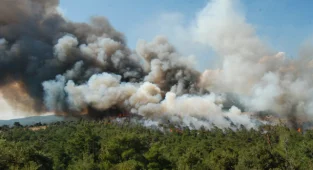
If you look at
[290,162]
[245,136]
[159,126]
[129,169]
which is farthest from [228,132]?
[129,169]

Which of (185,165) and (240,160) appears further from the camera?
(185,165)

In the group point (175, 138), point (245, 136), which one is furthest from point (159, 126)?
point (245, 136)

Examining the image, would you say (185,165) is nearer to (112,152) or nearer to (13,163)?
(112,152)

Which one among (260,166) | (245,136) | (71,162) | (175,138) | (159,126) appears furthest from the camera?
(159,126)

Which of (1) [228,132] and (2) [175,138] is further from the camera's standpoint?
(1) [228,132]

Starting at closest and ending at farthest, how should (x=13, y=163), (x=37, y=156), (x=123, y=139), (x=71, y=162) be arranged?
(x=13, y=163), (x=37, y=156), (x=123, y=139), (x=71, y=162)

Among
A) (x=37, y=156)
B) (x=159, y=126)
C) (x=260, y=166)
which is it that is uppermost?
(x=159, y=126)

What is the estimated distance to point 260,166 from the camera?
1528 inches

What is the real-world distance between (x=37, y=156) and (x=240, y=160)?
28.3m

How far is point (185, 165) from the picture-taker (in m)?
47.0

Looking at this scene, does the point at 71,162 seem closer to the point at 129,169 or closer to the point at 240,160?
the point at 129,169

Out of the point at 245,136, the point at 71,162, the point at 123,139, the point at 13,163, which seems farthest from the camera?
the point at 245,136

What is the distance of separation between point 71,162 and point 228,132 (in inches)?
3134

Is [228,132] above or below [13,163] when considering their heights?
above
